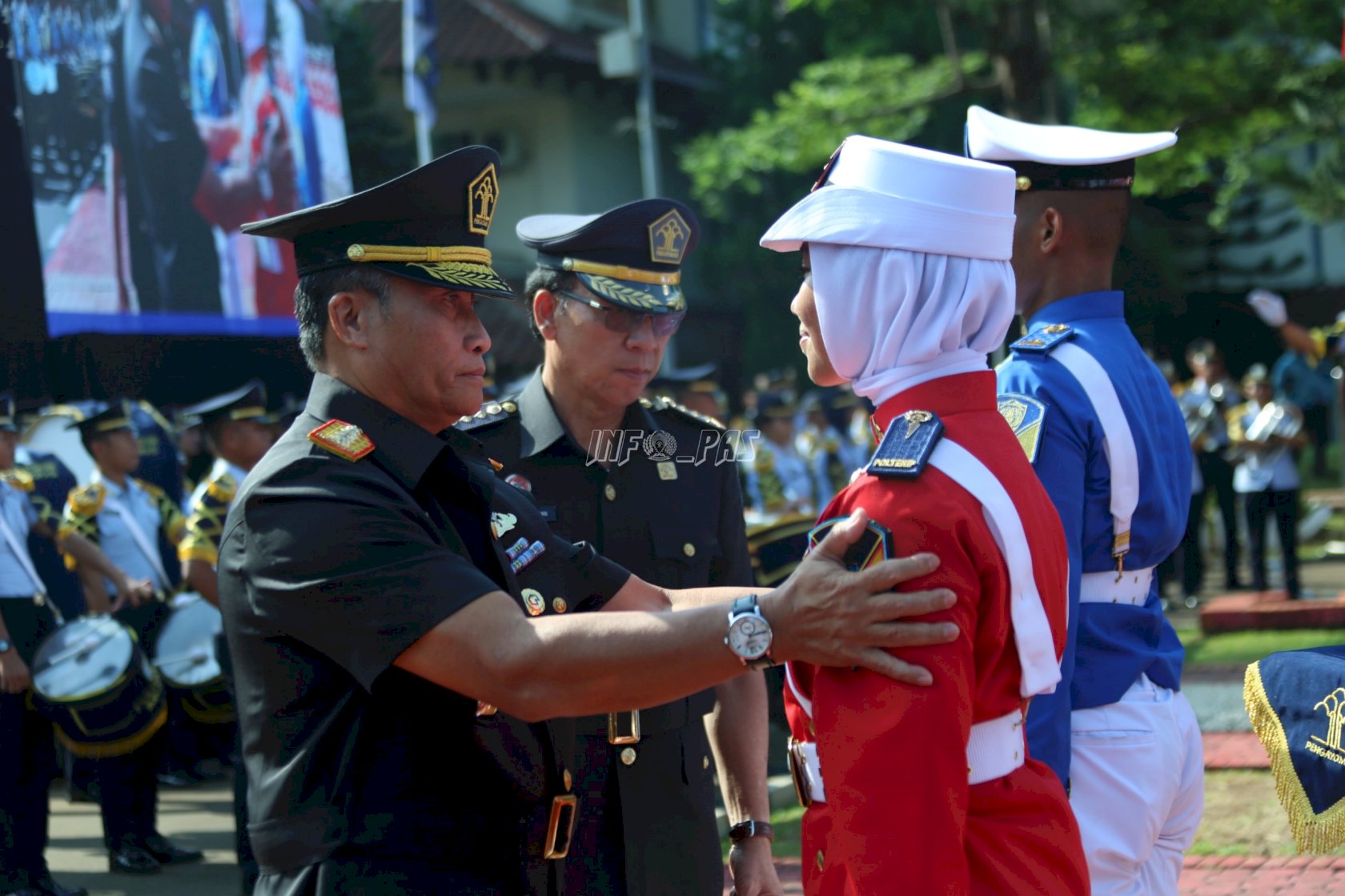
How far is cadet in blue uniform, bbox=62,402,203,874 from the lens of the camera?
7.70m

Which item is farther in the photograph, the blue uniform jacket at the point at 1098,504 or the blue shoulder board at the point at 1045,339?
the blue shoulder board at the point at 1045,339

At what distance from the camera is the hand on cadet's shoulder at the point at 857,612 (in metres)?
2.17

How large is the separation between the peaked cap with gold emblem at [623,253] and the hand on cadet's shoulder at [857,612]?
67.2 inches

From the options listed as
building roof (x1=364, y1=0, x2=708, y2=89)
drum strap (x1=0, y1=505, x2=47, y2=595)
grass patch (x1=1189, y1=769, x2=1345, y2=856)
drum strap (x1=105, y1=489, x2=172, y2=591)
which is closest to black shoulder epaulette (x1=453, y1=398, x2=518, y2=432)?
grass patch (x1=1189, y1=769, x2=1345, y2=856)

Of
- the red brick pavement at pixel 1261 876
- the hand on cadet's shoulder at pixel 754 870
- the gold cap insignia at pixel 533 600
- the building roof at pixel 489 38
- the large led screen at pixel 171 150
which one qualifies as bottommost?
the red brick pavement at pixel 1261 876

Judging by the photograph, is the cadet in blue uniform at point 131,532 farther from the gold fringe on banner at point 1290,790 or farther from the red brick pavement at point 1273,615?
the red brick pavement at point 1273,615

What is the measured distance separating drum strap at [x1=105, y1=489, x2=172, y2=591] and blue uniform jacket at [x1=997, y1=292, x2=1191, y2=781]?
22.5ft

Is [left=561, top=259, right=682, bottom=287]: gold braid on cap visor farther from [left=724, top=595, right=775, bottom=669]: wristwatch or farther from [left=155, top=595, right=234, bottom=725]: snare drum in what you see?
[left=155, top=595, right=234, bottom=725]: snare drum

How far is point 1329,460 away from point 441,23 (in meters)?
21.2

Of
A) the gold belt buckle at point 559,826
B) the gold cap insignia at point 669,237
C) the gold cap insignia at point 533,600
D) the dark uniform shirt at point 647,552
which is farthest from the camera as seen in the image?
the gold cap insignia at point 669,237


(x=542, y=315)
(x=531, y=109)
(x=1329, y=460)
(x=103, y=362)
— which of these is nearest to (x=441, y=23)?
(x=531, y=109)

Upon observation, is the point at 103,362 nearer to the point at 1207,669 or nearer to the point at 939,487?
the point at 1207,669

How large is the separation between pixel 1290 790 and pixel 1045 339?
4.02 feet

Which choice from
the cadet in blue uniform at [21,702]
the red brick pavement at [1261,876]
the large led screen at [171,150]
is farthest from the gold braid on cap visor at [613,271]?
the large led screen at [171,150]
